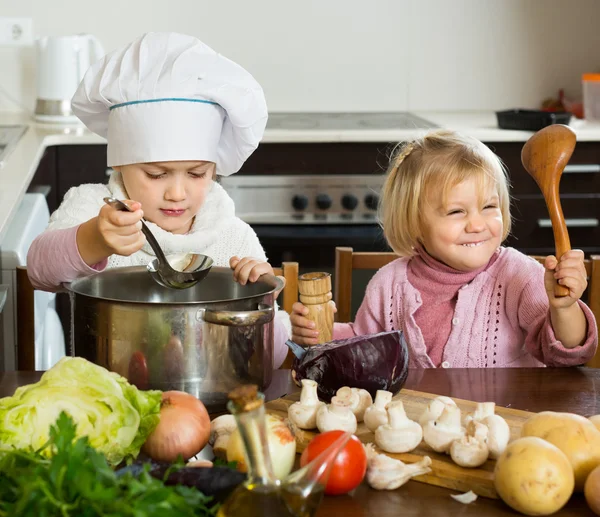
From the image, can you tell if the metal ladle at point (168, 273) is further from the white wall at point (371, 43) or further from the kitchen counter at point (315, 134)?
the white wall at point (371, 43)

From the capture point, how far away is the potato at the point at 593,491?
2.53 ft

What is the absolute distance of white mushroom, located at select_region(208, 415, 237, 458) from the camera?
0.88 m

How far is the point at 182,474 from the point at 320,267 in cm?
199

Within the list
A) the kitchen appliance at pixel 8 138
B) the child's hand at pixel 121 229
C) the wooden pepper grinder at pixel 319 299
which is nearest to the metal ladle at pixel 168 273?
the child's hand at pixel 121 229

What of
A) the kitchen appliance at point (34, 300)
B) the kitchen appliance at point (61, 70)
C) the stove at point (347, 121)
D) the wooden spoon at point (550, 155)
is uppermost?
the kitchen appliance at point (61, 70)

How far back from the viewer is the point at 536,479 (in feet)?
2.52

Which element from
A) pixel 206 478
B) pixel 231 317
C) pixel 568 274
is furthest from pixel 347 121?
pixel 206 478

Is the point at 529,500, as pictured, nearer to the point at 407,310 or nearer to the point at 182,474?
the point at 182,474

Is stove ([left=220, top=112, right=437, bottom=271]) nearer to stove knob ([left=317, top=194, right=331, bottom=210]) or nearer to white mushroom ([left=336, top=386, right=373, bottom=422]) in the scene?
stove knob ([left=317, top=194, right=331, bottom=210])

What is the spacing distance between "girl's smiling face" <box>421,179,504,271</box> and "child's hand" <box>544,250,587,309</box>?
217 millimetres

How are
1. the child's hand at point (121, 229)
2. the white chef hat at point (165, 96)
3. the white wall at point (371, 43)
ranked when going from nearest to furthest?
the child's hand at point (121, 229)
the white chef hat at point (165, 96)
the white wall at point (371, 43)

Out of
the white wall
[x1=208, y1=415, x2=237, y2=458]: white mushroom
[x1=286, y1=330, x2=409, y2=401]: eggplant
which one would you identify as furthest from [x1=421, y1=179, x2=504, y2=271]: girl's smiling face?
the white wall

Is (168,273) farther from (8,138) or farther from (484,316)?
(8,138)

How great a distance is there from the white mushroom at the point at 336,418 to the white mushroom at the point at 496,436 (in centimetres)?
13
